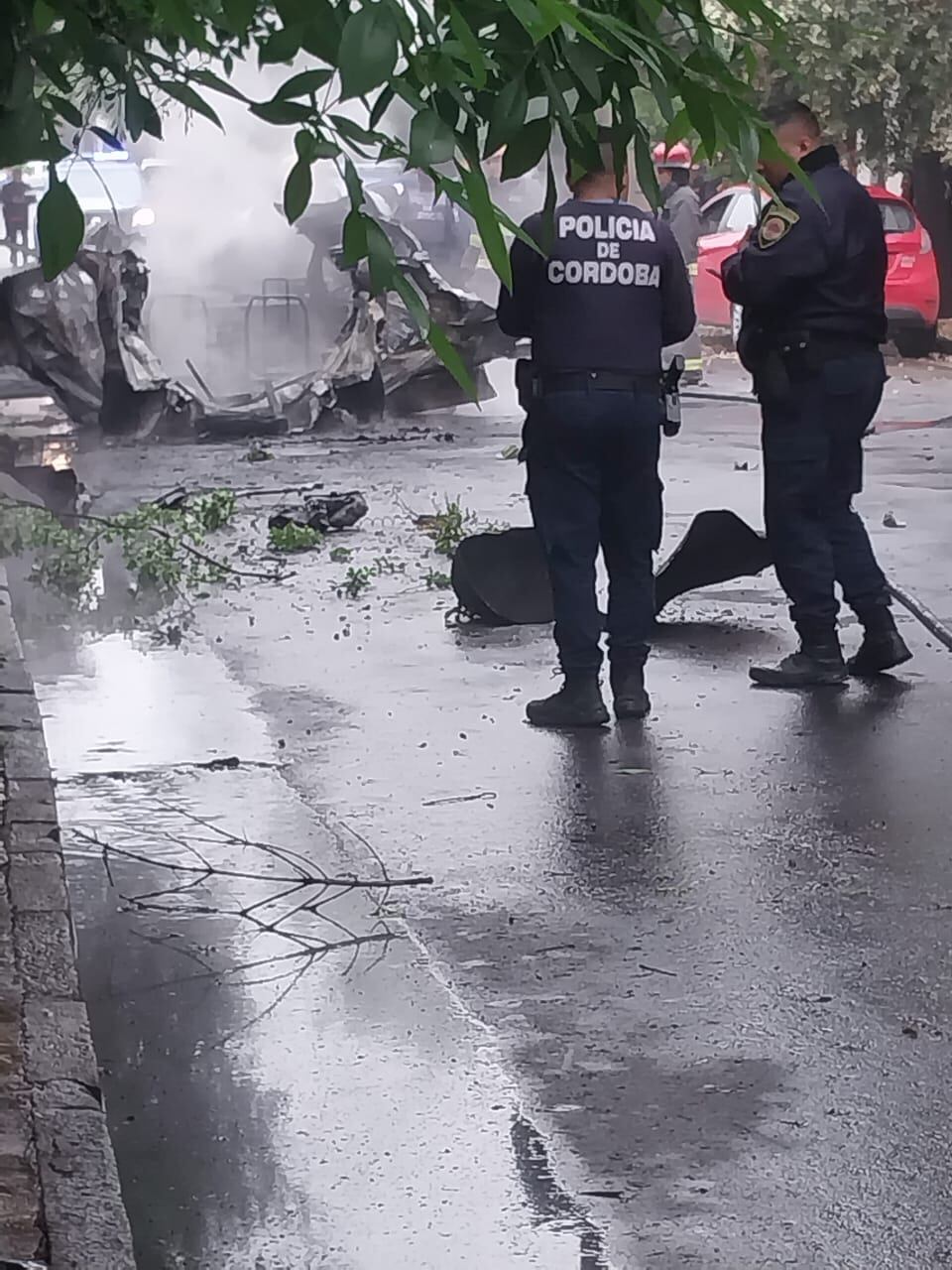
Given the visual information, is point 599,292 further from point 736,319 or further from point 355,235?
point 736,319

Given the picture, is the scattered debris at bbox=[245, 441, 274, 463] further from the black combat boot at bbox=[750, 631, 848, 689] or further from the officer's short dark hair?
the officer's short dark hair

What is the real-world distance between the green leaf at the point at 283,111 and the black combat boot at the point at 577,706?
4996 millimetres

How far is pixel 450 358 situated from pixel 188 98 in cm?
50

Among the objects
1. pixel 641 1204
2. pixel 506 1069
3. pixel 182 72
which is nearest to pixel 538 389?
pixel 506 1069

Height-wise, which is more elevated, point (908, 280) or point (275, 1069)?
point (908, 280)

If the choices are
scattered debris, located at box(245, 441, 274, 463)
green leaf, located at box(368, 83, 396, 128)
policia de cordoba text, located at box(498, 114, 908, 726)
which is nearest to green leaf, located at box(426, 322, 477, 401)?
green leaf, located at box(368, 83, 396, 128)

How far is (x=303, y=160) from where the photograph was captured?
2363 millimetres

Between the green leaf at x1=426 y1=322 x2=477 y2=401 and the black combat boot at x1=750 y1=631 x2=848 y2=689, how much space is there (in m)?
5.31

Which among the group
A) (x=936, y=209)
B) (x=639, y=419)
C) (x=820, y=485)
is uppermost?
(x=936, y=209)

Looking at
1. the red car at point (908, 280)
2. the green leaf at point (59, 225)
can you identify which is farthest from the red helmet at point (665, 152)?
the red car at point (908, 280)

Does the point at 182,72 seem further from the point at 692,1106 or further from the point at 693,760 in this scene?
the point at 693,760

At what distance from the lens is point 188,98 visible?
2670 mm

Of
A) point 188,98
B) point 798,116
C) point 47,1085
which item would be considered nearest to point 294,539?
point 798,116

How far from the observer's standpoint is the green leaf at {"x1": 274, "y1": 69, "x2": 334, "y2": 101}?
229 cm
